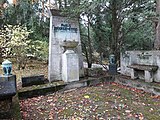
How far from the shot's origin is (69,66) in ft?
20.0

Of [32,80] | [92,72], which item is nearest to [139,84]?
[92,72]

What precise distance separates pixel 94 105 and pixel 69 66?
6.48 ft

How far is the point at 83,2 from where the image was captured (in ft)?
19.9

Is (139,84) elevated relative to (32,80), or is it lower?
lower

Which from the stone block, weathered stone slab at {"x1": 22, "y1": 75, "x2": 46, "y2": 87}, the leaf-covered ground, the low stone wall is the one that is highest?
the stone block

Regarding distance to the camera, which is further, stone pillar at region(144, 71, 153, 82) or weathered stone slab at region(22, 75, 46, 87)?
stone pillar at region(144, 71, 153, 82)

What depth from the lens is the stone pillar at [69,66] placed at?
6070 millimetres

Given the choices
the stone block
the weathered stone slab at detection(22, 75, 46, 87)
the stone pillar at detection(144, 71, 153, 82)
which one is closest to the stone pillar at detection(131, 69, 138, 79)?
the stone pillar at detection(144, 71, 153, 82)

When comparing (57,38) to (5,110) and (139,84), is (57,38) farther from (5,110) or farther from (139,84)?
(5,110)

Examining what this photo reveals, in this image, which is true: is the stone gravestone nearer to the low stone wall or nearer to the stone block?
the stone block

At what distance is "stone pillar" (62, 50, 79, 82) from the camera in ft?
19.9

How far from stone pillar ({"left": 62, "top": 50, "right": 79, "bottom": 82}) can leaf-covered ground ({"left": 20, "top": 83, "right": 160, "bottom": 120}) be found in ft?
1.63

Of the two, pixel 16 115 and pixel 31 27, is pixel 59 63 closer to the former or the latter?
pixel 16 115

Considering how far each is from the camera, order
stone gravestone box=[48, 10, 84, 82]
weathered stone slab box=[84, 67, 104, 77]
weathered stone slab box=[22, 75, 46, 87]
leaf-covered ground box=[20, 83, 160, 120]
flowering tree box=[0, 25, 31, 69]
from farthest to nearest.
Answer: flowering tree box=[0, 25, 31, 69]
weathered stone slab box=[84, 67, 104, 77]
stone gravestone box=[48, 10, 84, 82]
weathered stone slab box=[22, 75, 46, 87]
leaf-covered ground box=[20, 83, 160, 120]
